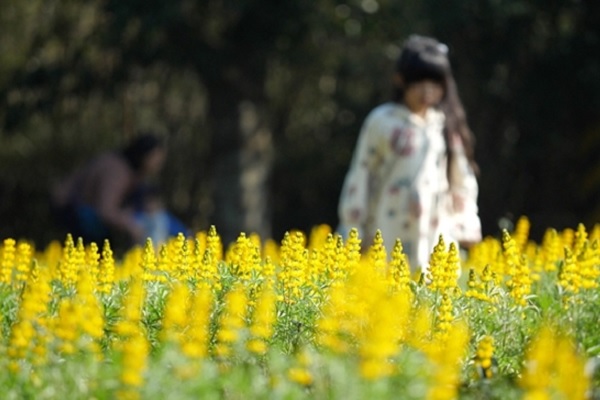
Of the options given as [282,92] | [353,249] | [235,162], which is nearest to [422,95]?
[353,249]

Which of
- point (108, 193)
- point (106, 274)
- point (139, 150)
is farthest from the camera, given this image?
point (139, 150)

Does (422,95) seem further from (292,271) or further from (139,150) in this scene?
(139,150)

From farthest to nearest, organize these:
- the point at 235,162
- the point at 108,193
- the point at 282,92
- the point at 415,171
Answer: the point at 282,92 → the point at 235,162 → the point at 108,193 → the point at 415,171

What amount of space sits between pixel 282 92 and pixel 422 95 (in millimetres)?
9698

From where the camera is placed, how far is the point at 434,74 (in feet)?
25.0

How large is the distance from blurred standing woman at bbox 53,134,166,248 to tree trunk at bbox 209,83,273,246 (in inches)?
125

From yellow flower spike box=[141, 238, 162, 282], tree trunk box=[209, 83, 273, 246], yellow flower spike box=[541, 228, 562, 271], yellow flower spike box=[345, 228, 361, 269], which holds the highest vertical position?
tree trunk box=[209, 83, 273, 246]

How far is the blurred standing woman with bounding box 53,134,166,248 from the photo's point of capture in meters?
11.6

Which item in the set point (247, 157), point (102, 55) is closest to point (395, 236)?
point (247, 157)

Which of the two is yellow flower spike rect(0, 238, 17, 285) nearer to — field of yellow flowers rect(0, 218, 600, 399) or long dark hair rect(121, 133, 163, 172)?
field of yellow flowers rect(0, 218, 600, 399)

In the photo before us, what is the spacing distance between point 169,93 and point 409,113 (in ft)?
34.6

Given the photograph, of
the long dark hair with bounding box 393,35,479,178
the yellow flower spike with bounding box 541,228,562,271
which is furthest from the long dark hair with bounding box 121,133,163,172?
the yellow flower spike with bounding box 541,228,562,271

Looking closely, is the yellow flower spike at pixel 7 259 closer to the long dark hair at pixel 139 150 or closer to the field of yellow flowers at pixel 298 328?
the field of yellow flowers at pixel 298 328

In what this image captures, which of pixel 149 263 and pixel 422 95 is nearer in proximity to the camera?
pixel 149 263
